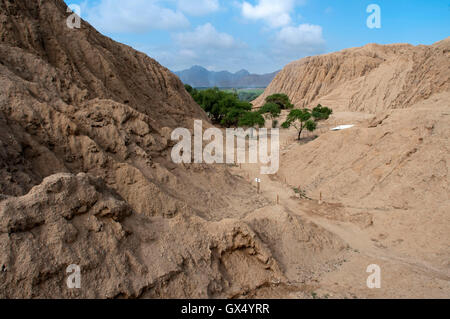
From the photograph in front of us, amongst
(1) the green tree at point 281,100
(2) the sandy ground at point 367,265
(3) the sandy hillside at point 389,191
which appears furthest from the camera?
(1) the green tree at point 281,100

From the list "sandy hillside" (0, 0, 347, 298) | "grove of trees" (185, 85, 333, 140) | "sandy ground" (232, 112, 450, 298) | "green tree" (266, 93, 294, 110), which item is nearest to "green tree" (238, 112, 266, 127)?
"grove of trees" (185, 85, 333, 140)

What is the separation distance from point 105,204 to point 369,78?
42.6 m

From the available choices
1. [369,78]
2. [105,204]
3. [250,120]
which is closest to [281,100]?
[369,78]

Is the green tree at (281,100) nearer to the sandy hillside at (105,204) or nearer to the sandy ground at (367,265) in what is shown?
the sandy hillside at (105,204)

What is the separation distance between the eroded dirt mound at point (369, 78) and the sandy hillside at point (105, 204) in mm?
18395

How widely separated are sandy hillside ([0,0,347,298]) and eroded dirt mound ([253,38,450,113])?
18395mm

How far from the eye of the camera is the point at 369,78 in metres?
40.1

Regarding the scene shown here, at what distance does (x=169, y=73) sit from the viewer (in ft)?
80.4

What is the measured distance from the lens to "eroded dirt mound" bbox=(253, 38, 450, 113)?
22.6m

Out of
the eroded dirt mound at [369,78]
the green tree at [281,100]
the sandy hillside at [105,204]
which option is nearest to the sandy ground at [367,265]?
the sandy hillside at [105,204]

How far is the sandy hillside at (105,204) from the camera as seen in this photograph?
502 cm
